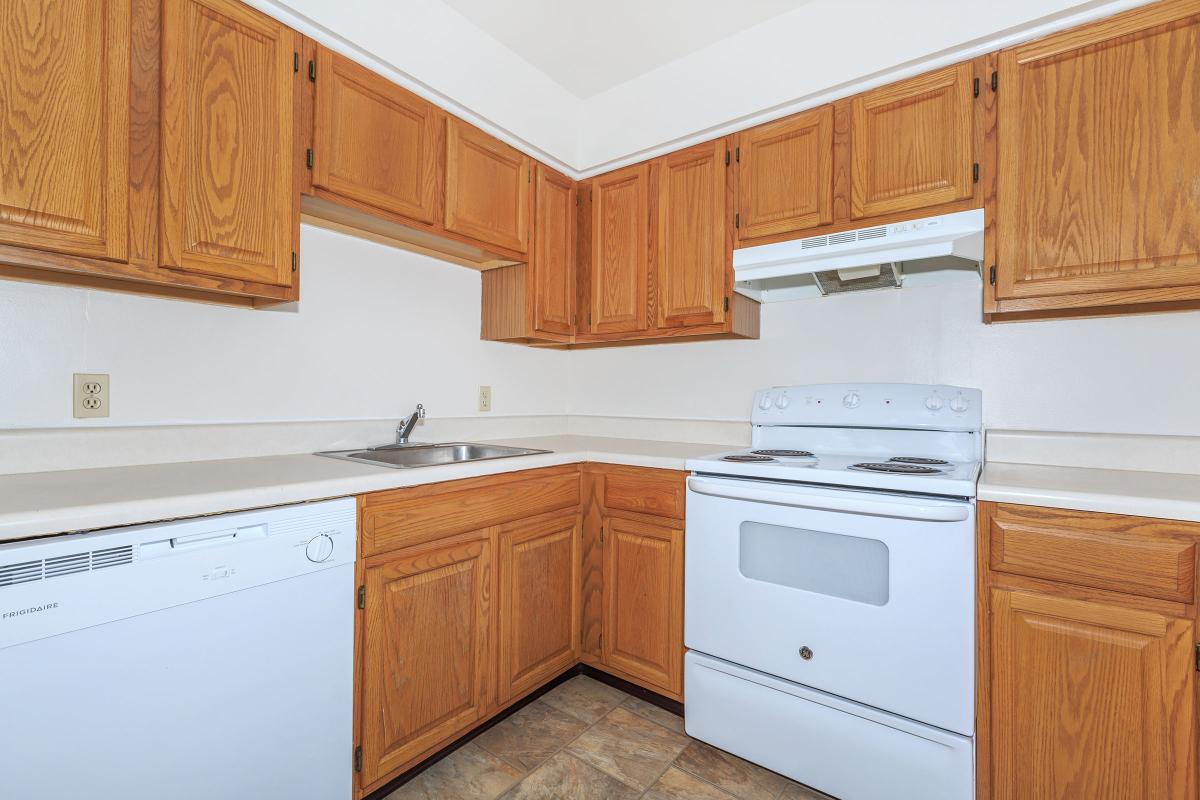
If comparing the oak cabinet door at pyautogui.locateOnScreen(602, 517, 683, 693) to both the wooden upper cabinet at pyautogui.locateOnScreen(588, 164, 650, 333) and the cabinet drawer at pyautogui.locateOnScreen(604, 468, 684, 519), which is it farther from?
the wooden upper cabinet at pyautogui.locateOnScreen(588, 164, 650, 333)

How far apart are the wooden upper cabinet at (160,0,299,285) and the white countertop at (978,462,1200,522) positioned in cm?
200

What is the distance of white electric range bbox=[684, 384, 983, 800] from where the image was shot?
137 cm

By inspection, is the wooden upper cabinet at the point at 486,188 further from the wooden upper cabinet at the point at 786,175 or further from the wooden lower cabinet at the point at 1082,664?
the wooden lower cabinet at the point at 1082,664

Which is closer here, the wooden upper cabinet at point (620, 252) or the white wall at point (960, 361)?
the white wall at point (960, 361)

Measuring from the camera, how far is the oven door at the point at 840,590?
1363 mm

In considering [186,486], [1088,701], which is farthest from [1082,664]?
[186,486]

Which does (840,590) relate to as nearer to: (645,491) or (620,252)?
(645,491)

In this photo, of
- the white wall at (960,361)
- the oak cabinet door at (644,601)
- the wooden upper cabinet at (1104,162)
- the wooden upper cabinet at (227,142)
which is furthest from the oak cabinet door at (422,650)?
the wooden upper cabinet at (1104,162)

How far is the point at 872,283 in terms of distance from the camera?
6.56 feet

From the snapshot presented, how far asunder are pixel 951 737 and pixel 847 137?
5.91 ft

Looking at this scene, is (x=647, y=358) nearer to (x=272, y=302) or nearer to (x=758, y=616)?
(x=758, y=616)

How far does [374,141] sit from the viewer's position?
172 centimetres

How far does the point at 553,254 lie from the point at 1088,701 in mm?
2213

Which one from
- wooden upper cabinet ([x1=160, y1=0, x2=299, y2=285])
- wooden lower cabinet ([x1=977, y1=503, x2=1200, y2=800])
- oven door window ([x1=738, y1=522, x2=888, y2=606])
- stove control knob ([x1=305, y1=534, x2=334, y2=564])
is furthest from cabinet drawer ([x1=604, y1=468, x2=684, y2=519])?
A: wooden upper cabinet ([x1=160, y1=0, x2=299, y2=285])
